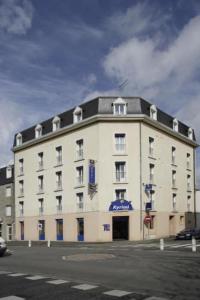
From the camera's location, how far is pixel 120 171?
38312 mm

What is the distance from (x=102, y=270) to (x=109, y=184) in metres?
24.3

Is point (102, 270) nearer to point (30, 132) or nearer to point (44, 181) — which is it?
point (44, 181)

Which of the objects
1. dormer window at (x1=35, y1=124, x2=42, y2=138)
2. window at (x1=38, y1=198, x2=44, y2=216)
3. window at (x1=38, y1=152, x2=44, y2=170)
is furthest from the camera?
dormer window at (x1=35, y1=124, x2=42, y2=138)

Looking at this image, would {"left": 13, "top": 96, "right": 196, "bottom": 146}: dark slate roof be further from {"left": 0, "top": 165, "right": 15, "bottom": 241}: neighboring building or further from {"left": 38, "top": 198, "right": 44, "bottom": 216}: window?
{"left": 0, "top": 165, "right": 15, "bottom": 241}: neighboring building

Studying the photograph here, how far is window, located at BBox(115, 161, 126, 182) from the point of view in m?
38.1

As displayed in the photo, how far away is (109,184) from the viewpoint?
1486 inches

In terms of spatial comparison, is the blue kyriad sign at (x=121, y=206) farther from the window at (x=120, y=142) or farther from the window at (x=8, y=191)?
the window at (x=8, y=191)

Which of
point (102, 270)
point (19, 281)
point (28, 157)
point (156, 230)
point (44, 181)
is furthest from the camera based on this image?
point (28, 157)

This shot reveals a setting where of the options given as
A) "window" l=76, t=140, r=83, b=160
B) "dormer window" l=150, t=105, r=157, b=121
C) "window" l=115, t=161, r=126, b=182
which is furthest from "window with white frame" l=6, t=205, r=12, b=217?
"dormer window" l=150, t=105, r=157, b=121

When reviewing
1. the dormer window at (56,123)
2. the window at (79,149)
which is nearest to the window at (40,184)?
the dormer window at (56,123)

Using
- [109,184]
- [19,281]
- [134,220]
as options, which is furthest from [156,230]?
[19,281]

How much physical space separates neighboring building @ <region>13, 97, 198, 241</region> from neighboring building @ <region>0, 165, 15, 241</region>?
4.65 m

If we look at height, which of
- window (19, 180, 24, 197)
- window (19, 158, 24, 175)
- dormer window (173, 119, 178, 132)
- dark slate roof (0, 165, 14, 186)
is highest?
dormer window (173, 119, 178, 132)

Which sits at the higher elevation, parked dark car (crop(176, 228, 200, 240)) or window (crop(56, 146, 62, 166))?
window (crop(56, 146, 62, 166))
